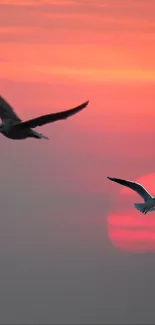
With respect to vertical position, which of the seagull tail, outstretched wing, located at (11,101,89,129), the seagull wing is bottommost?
outstretched wing, located at (11,101,89,129)

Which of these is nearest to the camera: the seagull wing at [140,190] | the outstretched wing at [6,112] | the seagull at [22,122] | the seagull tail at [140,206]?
the seagull at [22,122]

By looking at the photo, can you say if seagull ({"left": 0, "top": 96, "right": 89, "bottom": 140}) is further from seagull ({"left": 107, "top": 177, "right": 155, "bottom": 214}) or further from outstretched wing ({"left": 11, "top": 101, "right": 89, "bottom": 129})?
seagull ({"left": 107, "top": 177, "right": 155, "bottom": 214})

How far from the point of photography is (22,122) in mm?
66750

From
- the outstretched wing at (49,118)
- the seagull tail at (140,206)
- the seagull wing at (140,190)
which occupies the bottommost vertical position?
the outstretched wing at (49,118)

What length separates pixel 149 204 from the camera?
8100cm

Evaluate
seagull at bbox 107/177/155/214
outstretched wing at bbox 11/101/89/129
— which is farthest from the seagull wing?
outstretched wing at bbox 11/101/89/129

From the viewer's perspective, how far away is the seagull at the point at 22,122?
206 feet

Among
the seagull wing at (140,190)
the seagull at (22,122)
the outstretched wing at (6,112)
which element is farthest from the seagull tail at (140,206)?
the seagull at (22,122)

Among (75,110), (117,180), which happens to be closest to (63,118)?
(75,110)

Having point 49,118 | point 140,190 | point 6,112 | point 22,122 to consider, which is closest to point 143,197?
point 140,190

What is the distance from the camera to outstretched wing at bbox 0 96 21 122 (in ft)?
234

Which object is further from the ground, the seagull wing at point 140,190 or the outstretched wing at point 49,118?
the seagull wing at point 140,190

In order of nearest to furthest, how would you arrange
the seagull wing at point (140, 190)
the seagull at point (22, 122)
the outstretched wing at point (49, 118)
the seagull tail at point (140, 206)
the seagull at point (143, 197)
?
the outstretched wing at point (49, 118), the seagull at point (22, 122), the seagull tail at point (140, 206), the seagull at point (143, 197), the seagull wing at point (140, 190)

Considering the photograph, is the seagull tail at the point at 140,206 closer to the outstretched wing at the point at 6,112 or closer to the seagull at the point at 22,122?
the outstretched wing at the point at 6,112
